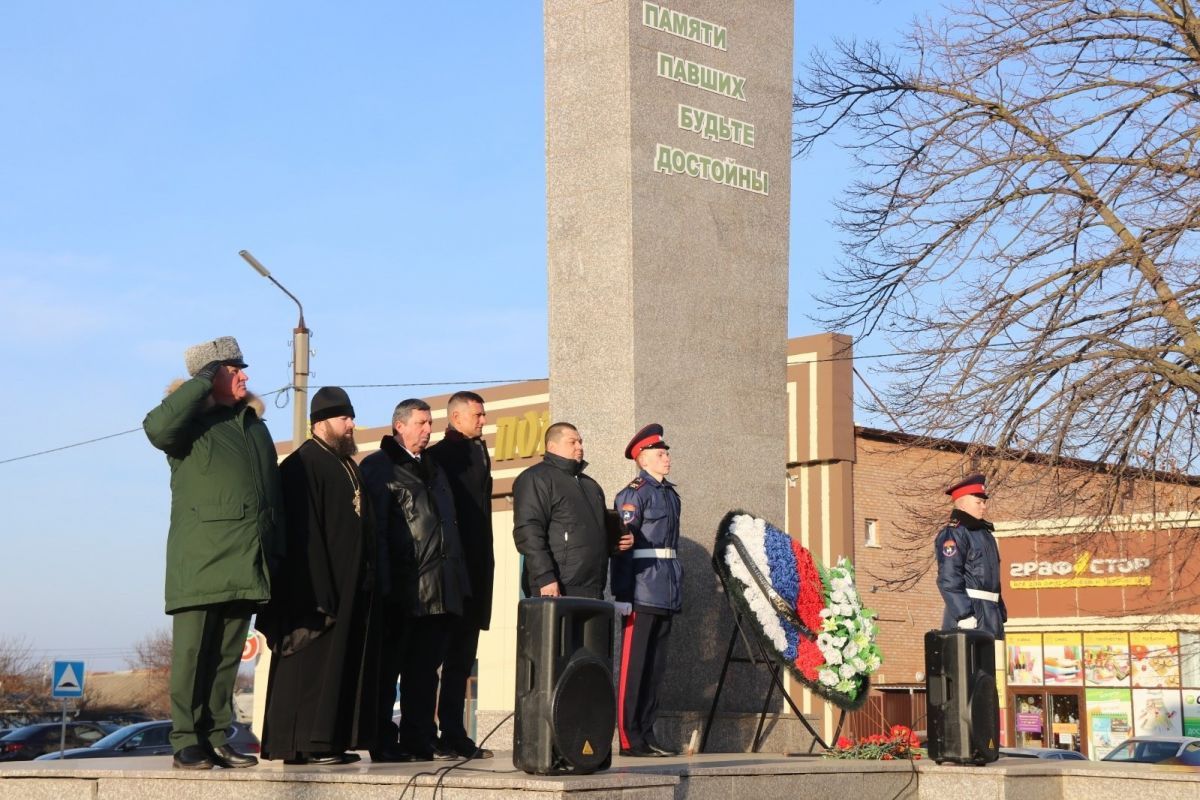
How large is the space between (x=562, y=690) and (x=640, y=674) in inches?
103

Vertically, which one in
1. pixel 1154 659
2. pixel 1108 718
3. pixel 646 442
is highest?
pixel 646 442

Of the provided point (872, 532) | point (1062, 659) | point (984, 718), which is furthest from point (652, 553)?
point (1062, 659)

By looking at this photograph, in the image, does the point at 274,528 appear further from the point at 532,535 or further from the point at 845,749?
the point at 845,749

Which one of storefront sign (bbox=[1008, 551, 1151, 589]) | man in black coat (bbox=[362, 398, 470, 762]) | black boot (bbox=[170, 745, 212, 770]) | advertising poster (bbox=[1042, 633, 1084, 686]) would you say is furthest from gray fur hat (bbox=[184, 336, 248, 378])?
advertising poster (bbox=[1042, 633, 1084, 686])

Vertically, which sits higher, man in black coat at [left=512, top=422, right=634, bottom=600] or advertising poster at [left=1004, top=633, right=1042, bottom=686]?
man in black coat at [left=512, top=422, right=634, bottom=600]

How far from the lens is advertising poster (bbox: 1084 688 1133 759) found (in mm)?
29719

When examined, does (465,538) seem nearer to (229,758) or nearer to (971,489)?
(229,758)

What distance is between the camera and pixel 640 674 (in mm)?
7996

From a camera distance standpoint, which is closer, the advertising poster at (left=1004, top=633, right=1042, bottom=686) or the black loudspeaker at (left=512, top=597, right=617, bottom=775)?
the black loudspeaker at (left=512, top=597, right=617, bottom=775)

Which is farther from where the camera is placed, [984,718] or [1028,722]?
[1028,722]

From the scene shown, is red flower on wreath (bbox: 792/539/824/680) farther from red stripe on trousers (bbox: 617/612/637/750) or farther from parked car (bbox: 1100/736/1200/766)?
parked car (bbox: 1100/736/1200/766)

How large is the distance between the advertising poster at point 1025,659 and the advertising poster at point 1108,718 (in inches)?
54.3

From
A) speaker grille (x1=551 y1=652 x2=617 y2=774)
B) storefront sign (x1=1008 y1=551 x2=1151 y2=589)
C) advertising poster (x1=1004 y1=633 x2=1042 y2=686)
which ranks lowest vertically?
advertising poster (x1=1004 y1=633 x2=1042 y2=686)

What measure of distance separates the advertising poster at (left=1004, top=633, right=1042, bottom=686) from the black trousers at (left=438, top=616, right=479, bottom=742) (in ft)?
85.1
